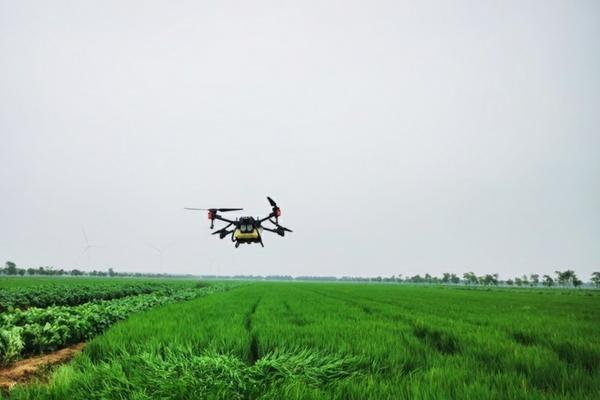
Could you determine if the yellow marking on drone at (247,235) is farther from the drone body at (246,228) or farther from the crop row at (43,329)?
the crop row at (43,329)

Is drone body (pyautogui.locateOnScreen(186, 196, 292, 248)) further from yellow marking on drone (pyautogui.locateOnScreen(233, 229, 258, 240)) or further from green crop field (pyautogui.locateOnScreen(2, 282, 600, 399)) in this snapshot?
green crop field (pyautogui.locateOnScreen(2, 282, 600, 399))

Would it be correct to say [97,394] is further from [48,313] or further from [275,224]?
[275,224]

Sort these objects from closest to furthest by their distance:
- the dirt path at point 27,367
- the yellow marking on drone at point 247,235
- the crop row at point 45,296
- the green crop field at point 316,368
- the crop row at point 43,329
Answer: the green crop field at point 316,368, the dirt path at point 27,367, the crop row at point 43,329, the yellow marking on drone at point 247,235, the crop row at point 45,296

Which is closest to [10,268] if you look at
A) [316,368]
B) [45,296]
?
[45,296]

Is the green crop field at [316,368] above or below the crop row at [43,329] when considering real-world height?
above

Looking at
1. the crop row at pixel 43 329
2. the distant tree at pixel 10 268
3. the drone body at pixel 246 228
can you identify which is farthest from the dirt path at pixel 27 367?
the distant tree at pixel 10 268

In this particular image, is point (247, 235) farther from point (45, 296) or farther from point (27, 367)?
point (45, 296)

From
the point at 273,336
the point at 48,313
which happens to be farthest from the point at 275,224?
the point at 48,313

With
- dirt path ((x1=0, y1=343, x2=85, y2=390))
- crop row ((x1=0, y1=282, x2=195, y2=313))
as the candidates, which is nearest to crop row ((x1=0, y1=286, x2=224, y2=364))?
dirt path ((x1=0, y1=343, x2=85, y2=390))
